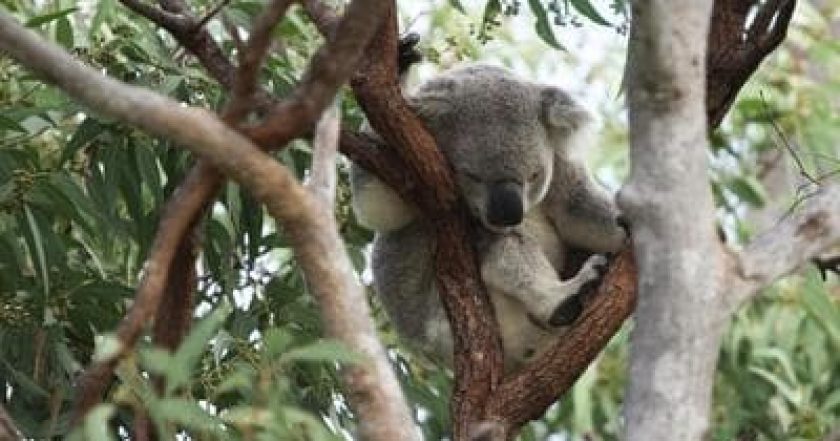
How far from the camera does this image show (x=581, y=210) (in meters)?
3.47

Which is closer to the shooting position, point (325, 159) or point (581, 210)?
point (325, 159)

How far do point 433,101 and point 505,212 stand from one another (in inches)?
16.5

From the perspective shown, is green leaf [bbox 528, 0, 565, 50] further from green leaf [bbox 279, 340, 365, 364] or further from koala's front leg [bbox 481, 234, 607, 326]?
green leaf [bbox 279, 340, 365, 364]

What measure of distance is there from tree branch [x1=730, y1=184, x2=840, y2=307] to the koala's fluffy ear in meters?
1.58

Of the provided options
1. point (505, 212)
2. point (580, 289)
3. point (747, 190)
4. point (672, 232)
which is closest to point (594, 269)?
point (580, 289)

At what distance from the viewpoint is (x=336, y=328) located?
1862 mm

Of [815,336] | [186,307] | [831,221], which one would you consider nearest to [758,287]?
[831,221]

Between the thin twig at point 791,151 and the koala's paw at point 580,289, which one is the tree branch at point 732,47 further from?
the koala's paw at point 580,289

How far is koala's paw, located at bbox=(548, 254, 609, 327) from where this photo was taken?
311 cm

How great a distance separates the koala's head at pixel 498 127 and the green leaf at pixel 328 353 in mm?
1509

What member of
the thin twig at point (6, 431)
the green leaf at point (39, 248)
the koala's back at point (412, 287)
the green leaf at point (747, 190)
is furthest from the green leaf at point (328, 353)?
the green leaf at point (747, 190)

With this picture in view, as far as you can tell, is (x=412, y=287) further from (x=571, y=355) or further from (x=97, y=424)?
(x=97, y=424)

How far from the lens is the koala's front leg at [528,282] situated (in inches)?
125

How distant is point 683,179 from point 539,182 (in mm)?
1663
